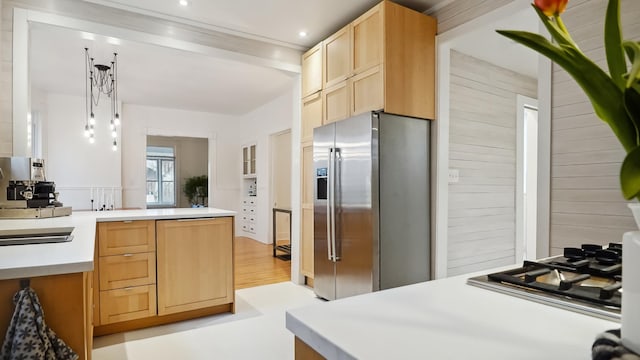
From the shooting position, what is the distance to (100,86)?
5316mm

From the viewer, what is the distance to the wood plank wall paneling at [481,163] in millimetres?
3236

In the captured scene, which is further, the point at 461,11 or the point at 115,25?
the point at 115,25

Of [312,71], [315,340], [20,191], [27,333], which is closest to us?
[315,340]

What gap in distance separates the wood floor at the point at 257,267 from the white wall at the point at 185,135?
5.60ft

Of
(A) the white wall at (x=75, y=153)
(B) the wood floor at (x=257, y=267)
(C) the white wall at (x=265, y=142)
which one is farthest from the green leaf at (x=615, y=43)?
(A) the white wall at (x=75, y=153)

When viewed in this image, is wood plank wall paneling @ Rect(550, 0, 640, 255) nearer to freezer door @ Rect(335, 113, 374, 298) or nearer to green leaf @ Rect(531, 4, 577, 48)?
freezer door @ Rect(335, 113, 374, 298)

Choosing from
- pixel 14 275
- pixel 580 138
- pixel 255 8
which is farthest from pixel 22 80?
pixel 580 138

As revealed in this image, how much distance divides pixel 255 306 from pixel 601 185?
281 cm

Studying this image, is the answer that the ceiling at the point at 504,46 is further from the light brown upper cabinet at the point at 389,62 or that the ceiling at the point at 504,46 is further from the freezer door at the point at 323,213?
the freezer door at the point at 323,213

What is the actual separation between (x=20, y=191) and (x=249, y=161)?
4.92m

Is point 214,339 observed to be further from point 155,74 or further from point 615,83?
point 155,74

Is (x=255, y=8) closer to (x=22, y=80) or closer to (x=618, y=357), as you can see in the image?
(x=22, y=80)

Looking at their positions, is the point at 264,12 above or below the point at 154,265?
above

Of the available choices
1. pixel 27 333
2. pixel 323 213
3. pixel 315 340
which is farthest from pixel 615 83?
pixel 323 213
